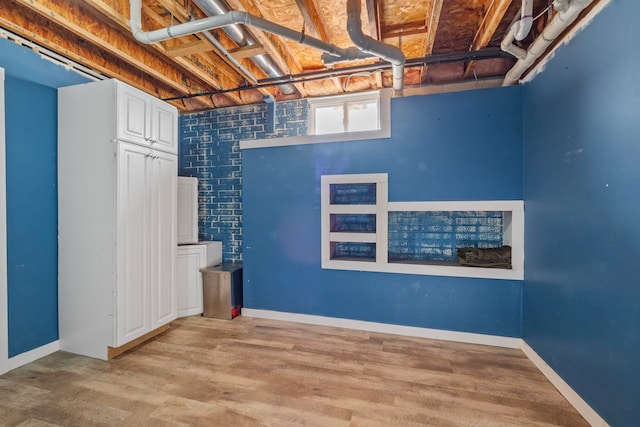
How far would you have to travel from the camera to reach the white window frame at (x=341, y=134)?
120 inches

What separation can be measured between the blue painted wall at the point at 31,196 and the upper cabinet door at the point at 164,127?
35.2 inches

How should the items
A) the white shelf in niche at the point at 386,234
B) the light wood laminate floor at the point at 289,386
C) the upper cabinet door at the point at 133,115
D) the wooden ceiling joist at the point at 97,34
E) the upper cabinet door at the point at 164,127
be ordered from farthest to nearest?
1. the upper cabinet door at the point at 164,127
2. the white shelf in niche at the point at 386,234
3. the upper cabinet door at the point at 133,115
4. the wooden ceiling joist at the point at 97,34
5. the light wood laminate floor at the point at 289,386

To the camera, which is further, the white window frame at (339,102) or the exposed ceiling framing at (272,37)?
the white window frame at (339,102)

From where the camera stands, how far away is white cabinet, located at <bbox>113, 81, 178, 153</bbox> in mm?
2520

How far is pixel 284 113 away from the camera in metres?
4.16

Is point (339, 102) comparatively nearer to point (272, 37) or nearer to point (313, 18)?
point (272, 37)

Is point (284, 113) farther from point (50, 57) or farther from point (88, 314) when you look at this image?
point (88, 314)

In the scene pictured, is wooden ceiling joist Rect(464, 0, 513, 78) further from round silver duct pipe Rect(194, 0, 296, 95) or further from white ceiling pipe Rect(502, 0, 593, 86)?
round silver duct pipe Rect(194, 0, 296, 95)

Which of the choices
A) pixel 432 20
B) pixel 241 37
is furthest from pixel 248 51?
pixel 432 20

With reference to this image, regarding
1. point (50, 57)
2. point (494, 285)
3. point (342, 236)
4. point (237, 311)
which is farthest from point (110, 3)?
point (494, 285)

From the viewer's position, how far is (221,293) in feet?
11.7

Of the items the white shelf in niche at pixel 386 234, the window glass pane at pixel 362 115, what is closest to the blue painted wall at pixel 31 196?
the white shelf in niche at pixel 386 234

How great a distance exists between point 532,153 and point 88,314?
4508 mm

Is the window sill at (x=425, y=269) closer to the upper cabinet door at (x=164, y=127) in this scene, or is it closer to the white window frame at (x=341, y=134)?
the white window frame at (x=341, y=134)
